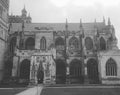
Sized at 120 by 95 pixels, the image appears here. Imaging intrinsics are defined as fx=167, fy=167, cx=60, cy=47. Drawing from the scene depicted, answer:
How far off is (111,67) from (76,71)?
31.4 ft

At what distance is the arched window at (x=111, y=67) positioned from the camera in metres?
43.8

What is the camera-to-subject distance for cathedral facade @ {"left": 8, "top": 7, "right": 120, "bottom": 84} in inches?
1618

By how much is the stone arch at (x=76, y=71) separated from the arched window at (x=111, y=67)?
715 centimetres

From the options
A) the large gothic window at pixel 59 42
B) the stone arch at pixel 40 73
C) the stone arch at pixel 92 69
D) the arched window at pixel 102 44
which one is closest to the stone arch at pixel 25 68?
the stone arch at pixel 40 73

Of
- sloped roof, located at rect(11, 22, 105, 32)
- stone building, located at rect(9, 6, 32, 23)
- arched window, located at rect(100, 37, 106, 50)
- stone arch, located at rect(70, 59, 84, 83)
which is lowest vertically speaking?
stone arch, located at rect(70, 59, 84, 83)

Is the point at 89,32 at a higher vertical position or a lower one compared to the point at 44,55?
higher

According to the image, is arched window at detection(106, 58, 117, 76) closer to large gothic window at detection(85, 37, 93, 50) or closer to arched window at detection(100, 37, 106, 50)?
arched window at detection(100, 37, 106, 50)

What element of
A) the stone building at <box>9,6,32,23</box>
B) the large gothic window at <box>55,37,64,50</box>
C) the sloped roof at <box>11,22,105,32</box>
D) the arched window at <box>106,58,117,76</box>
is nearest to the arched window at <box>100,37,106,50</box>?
the sloped roof at <box>11,22,105,32</box>

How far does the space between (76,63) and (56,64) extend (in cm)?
572

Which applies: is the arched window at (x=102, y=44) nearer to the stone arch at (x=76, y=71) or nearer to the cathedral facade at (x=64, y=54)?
the cathedral facade at (x=64, y=54)

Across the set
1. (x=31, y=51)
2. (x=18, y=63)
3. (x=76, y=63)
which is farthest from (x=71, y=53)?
(x=18, y=63)

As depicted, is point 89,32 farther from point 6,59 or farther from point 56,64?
point 6,59

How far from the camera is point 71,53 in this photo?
4788 cm

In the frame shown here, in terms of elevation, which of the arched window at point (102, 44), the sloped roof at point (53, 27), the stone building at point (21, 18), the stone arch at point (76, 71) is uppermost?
the stone building at point (21, 18)
